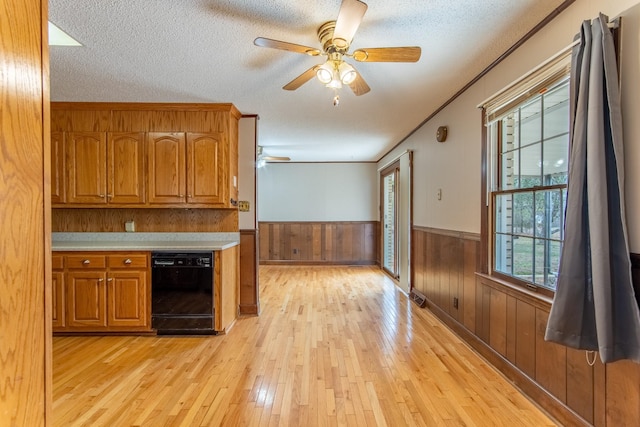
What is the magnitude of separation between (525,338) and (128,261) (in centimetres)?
327

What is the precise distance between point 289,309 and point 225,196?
5.25 ft

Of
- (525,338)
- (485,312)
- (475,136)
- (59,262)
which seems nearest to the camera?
(525,338)

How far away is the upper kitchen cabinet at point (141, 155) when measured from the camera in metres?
3.25

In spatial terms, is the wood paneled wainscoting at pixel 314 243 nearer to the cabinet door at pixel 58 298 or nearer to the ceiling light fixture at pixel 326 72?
the cabinet door at pixel 58 298

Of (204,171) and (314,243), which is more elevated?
(204,171)

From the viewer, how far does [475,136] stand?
2.74 metres

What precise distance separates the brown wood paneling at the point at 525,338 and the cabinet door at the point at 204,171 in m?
2.79

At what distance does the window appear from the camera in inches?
74.3

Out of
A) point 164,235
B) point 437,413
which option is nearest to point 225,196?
point 164,235

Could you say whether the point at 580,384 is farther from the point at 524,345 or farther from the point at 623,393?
the point at 524,345

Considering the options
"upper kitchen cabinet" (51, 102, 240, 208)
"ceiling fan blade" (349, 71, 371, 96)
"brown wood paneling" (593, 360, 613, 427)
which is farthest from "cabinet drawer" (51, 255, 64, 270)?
"brown wood paneling" (593, 360, 613, 427)

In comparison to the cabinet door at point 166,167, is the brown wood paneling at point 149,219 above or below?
below

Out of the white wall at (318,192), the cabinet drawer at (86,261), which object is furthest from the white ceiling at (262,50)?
the white wall at (318,192)

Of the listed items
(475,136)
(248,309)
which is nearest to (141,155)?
(248,309)
